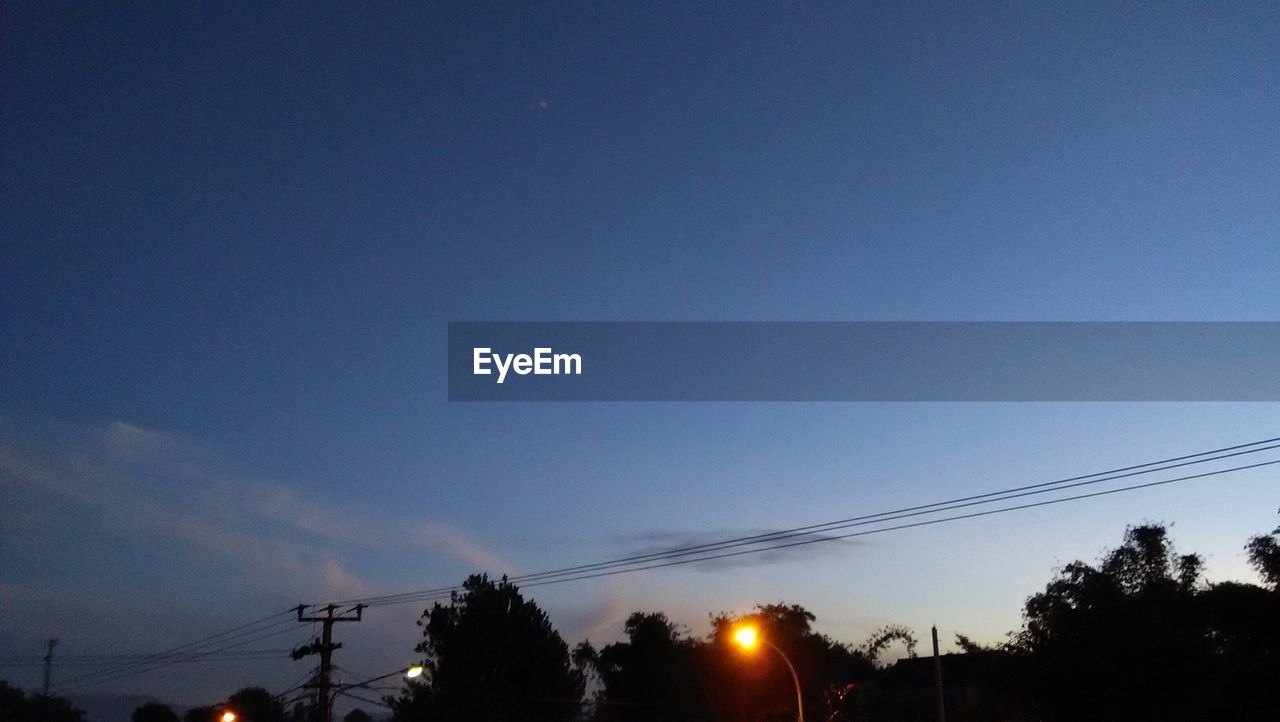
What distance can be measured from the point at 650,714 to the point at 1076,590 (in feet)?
158

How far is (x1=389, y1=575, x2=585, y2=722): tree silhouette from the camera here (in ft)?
257

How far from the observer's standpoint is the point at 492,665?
81.4 metres

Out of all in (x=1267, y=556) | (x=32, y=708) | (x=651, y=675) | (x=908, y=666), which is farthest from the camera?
(x=32, y=708)

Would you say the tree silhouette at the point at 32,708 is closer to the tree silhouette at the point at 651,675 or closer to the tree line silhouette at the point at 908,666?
the tree line silhouette at the point at 908,666

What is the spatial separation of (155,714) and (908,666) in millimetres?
131887

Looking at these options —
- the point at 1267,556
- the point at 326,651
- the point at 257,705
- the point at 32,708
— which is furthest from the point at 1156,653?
the point at 257,705

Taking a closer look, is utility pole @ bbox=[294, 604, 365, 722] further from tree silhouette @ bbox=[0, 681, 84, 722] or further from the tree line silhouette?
tree silhouette @ bbox=[0, 681, 84, 722]

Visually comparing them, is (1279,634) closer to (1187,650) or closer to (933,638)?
(1187,650)

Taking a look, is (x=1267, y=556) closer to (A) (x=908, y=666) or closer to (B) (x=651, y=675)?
(A) (x=908, y=666)

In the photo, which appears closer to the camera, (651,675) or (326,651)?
(326,651)

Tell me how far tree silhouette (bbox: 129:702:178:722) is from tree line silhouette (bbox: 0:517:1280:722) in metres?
48.0

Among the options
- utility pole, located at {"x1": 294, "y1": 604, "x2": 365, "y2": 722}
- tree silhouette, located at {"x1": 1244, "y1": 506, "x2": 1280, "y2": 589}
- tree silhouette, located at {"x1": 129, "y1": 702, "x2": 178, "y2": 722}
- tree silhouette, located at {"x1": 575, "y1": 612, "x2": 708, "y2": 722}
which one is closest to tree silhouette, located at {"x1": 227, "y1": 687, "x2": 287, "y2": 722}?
tree silhouette, located at {"x1": 129, "y1": 702, "x2": 178, "y2": 722}

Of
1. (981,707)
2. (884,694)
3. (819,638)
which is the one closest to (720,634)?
(819,638)

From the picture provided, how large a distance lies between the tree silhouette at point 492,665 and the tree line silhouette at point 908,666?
0.11 m
